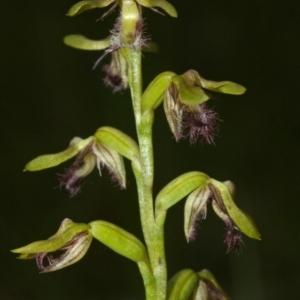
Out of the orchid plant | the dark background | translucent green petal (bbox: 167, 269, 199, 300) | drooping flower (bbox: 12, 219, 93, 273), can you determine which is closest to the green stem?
the orchid plant

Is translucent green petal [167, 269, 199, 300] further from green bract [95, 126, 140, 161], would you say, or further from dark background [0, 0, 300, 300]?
dark background [0, 0, 300, 300]

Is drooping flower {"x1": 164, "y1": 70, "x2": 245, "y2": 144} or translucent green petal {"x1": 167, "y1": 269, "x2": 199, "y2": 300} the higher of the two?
drooping flower {"x1": 164, "y1": 70, "x2": 245, "y2": 144}

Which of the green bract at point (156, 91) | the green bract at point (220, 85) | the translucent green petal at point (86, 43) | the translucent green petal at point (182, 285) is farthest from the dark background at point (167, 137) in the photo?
the green bract at point (220, 85)

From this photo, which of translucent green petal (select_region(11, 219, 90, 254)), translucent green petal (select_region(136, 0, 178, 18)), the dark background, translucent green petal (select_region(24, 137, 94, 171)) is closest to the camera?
translucent green petal (select_region(11, 219, 90, 254))

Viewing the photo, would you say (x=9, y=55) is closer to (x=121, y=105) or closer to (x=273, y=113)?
(x=121, y=105)

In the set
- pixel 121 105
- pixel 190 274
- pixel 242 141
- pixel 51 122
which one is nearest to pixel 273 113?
pixel 242 141

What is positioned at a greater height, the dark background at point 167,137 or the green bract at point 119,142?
the green bract at point 119,142

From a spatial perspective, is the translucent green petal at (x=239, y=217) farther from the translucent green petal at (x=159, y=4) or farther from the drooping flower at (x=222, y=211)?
the translucent green petal at (x=159, y=4)

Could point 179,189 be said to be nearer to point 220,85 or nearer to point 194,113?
point 194,113
